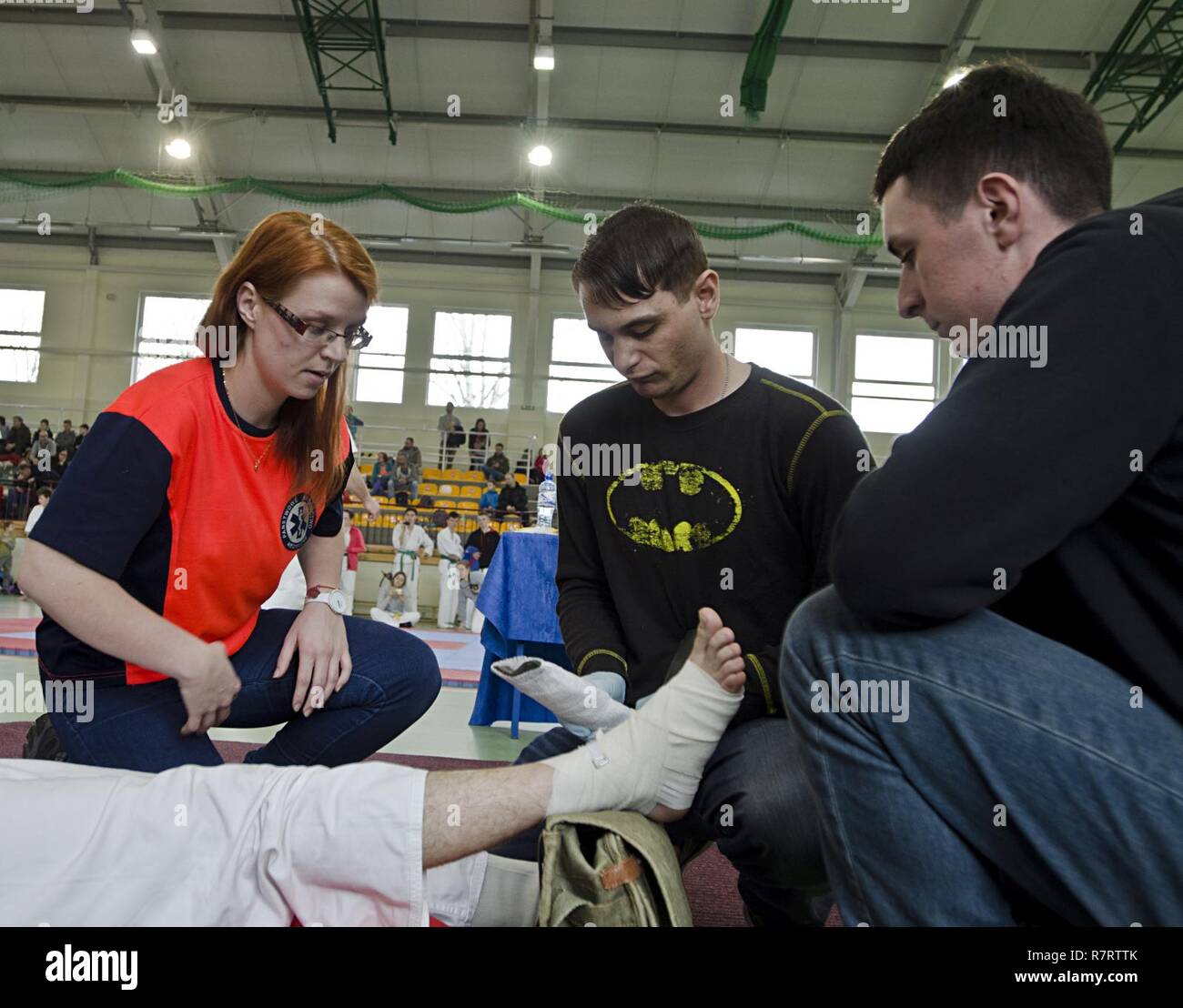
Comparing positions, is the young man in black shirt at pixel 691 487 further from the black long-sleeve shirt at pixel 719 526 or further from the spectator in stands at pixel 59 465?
the spectator in stands at pixel 59 465

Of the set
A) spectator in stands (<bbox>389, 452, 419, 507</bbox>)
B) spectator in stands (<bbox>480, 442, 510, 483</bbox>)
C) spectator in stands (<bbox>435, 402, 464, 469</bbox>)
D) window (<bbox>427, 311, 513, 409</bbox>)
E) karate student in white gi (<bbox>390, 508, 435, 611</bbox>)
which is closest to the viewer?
karate student in white gi (<bbox>390, 508, 435, 611</bbox>)

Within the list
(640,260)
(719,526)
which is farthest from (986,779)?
(640,260)

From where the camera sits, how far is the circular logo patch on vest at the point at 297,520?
1.53 m

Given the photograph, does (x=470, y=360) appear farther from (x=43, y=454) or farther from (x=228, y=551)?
(x=228, y=551)

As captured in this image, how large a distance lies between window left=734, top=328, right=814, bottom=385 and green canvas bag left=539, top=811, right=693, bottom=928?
1338 centimetres

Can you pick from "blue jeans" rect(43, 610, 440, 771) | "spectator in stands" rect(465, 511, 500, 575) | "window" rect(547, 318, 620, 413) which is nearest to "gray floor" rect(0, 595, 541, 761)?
"blue jeans" rect(43, 610, 440, 771)

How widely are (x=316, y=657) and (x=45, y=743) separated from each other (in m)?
0.44

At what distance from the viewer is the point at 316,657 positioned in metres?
1.51

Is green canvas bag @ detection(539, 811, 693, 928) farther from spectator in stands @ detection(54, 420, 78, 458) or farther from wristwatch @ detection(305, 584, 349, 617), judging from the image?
spectator in stands @ detection(54, 420, 78, 458)

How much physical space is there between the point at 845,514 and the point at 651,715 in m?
0.45

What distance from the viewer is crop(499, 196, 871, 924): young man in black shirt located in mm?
1433

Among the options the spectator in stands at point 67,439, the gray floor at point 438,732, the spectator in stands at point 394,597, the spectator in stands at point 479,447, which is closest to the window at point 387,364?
the spectator in stands at point 479,447

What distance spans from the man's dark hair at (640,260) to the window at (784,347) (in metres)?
12.7
